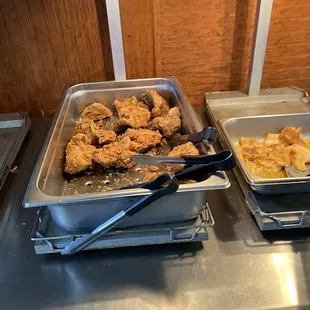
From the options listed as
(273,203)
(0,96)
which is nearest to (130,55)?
(0,96)

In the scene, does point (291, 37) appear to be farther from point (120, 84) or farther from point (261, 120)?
point (120, 84)

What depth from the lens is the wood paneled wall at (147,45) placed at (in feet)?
3.32

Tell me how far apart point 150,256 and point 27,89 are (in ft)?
2.50

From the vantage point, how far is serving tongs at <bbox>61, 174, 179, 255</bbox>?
59 cm

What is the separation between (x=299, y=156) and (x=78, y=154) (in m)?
0.58

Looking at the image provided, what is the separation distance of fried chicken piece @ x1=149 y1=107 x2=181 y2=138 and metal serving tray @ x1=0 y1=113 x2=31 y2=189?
0.41 meters

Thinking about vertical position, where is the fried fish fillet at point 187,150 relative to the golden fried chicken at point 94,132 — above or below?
above

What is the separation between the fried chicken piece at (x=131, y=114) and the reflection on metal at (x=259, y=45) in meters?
0.38

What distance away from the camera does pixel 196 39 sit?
1.09m

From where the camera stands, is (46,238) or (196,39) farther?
(196,39)

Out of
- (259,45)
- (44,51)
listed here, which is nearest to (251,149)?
(259,45)

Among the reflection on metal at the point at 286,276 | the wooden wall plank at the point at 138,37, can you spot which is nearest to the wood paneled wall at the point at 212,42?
the wooden wall plank at the point at 138,37

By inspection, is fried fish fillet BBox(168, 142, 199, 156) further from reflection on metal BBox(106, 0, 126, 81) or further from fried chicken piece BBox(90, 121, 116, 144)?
reflection on metal BBox(106, 0, 126, 81)

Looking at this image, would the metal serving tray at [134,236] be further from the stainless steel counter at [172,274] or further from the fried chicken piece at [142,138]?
the fried chicken piece at [142,138]
